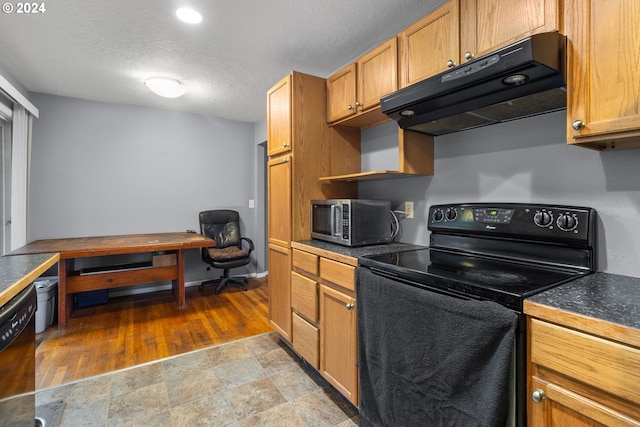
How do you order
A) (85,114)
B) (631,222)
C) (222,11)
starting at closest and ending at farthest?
(631,222) → (222,11) → (85,114)

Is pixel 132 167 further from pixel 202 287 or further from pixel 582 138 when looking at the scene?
pixel 582 138

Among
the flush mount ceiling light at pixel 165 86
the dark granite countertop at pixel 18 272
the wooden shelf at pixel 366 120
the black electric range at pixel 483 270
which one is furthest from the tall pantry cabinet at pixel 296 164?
the dark granite countertop at pixel 18 272

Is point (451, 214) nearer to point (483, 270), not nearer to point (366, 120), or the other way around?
point (483, 270)

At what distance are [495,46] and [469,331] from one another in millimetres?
1137

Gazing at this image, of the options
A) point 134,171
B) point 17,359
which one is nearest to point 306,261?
point 17,359

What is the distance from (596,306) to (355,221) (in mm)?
1184

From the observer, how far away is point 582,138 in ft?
3.38

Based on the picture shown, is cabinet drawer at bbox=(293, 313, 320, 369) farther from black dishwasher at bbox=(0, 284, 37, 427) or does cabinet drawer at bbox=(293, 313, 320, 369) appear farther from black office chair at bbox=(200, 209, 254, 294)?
black office chair at bbox=(200, 209, 254, 294)

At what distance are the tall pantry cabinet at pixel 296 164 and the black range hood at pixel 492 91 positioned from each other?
2.47 feet

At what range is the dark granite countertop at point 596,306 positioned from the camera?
0.71m

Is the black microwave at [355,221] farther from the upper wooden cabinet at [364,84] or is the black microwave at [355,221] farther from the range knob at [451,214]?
the upper wooden cabinet at [364,84]

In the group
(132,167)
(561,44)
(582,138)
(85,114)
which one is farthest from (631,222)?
(85,114)

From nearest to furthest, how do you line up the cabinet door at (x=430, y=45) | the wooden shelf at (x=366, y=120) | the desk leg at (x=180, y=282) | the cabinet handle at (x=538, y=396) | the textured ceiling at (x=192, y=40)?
the cabinet handle at (x=538, y=396)
the cabinet door at (x=430, y=45)
the textured ceiling at (x=192, y=40)
the wooden shelf at (x=366, y=120)
the desk leg at (x=180, y=282)

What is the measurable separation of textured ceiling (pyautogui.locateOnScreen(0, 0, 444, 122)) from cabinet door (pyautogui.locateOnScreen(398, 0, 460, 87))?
14.3 inches
